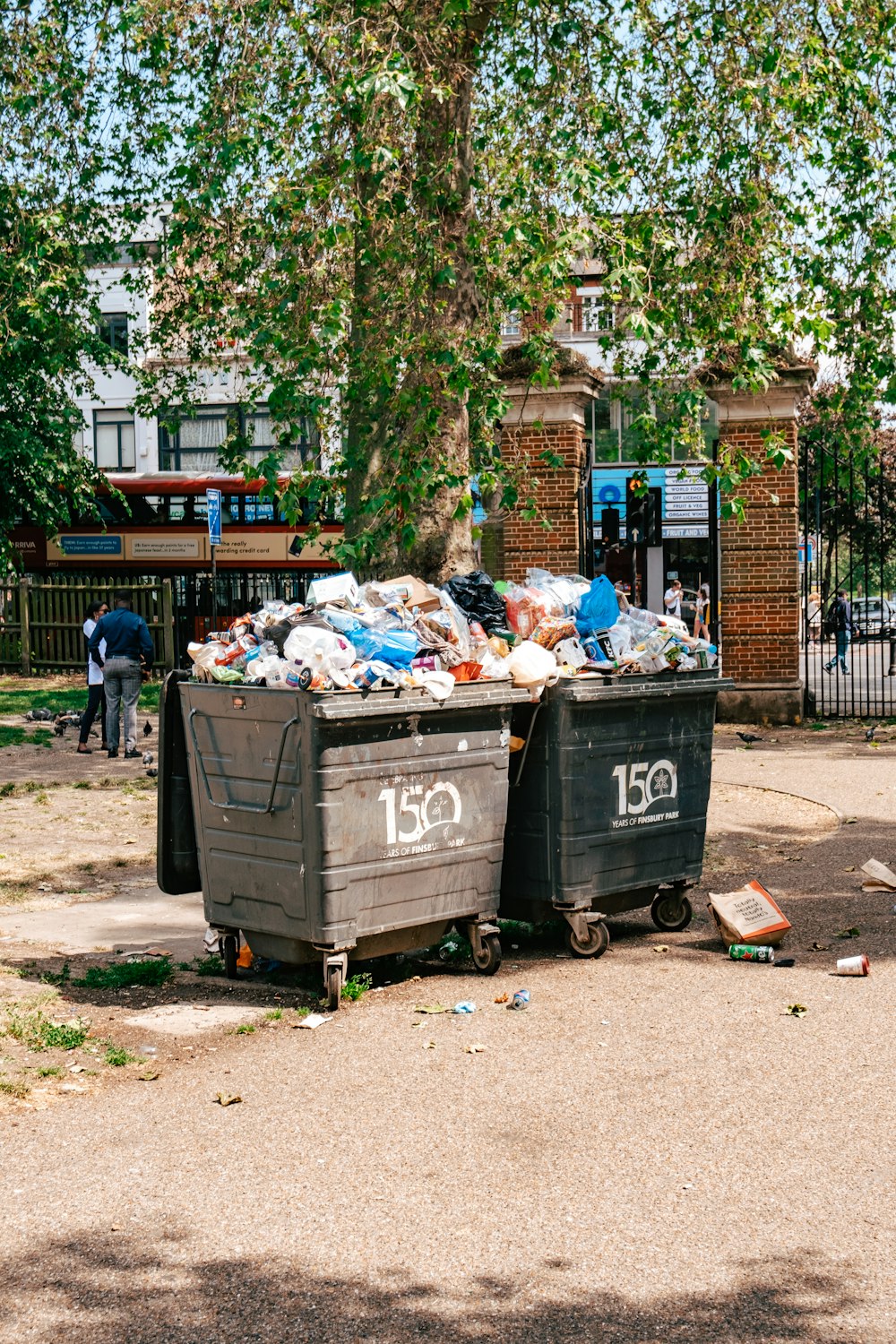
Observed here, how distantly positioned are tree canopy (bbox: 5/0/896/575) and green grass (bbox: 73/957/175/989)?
4002 millimetres

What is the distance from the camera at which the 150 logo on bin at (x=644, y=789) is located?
23.7 ft

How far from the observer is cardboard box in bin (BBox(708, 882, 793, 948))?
7098 mm

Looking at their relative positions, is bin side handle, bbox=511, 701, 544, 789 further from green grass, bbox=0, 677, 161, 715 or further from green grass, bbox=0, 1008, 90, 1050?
green grass, bbox=0, 677, 161, 715

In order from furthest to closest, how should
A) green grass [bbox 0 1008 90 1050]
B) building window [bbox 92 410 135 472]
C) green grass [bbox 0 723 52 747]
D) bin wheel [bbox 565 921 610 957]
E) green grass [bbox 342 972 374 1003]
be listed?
building window [bbox 92 410 135 472], green grass [bbox 0 723 52 747], bin wheel [bbox 565 921 610 957], green grass [bbox 342 972 374 1003], green grass [bbox 0 1008 90 1050]

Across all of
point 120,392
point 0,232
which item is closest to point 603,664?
point 0,232

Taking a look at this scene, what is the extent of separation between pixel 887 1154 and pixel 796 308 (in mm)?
8653

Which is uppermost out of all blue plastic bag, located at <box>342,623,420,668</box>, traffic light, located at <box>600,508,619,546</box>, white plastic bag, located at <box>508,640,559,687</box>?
traffic light, located at <box>600,508,619,546</box>

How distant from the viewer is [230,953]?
6.80 metres

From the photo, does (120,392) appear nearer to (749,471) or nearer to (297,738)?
(749,471)

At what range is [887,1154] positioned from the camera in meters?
4.48

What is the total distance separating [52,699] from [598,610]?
1643 centimetres

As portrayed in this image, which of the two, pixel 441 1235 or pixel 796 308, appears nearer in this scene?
pixel 441 1235

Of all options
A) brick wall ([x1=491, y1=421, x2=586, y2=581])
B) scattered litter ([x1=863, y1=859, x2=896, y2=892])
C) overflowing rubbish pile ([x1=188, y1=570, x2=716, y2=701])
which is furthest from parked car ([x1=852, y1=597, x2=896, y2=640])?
overflowing rubbish pile ([x1=188, y1=570, x2=716, y2=701])

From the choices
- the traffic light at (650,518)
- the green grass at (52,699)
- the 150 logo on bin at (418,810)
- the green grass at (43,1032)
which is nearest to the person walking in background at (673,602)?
the traffic light at (650,518)
